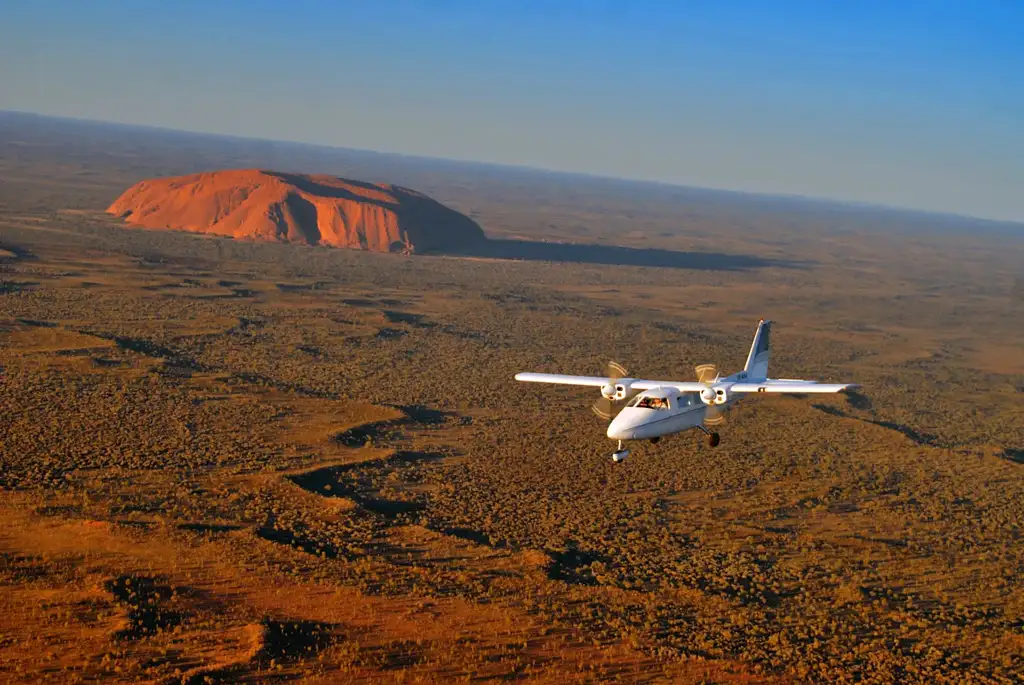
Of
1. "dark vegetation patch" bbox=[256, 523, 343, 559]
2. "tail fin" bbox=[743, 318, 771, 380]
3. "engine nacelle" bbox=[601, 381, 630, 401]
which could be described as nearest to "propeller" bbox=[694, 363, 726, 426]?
"engine nacelle" bbox=[601, 381, 630, 401]

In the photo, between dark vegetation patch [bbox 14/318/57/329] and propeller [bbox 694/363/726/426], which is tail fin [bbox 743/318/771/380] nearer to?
propeller [bbox 694/363/726/426]

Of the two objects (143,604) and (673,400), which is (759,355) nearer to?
(673,400)

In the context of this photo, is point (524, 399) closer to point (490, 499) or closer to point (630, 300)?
point (490, 499)

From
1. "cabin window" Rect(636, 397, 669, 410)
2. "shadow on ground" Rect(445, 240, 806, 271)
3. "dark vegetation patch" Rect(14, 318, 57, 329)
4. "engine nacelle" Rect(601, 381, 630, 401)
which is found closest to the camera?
"cabin window" Rect(636, 397, 669, 410)

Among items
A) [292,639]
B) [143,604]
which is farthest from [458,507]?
[143,604]

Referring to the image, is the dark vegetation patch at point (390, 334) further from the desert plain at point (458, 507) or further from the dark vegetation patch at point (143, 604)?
the dark vegetation patch at point (143, 604)

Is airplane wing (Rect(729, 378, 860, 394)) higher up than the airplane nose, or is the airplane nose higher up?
airplane wing (Rect(729, 378, 860, 394))
